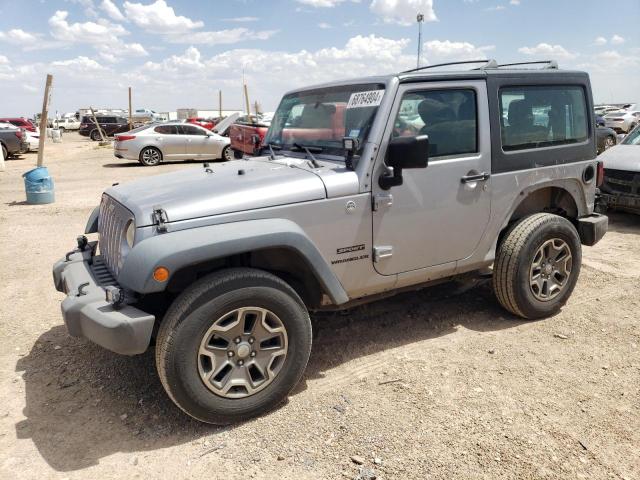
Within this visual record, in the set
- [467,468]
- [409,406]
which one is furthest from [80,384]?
[467,468]

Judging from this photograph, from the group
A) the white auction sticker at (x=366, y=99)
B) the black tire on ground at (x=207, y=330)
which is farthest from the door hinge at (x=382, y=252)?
the white auction sticker at (x=366, y=99)

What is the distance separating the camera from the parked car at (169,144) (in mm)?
17203

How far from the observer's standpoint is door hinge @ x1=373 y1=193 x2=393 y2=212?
3.35 meters

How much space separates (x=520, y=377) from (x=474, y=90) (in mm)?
2038

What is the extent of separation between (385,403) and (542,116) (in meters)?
2.60

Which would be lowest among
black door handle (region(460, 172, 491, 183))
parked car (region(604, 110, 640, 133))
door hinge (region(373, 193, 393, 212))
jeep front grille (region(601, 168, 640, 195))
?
door hinge (region(373, 193, 393, 212))

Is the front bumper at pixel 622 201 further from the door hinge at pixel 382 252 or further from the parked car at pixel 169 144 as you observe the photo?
the parked car at pixel 169 144

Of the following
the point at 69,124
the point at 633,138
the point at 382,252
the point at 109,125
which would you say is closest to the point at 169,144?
the point at 633,138

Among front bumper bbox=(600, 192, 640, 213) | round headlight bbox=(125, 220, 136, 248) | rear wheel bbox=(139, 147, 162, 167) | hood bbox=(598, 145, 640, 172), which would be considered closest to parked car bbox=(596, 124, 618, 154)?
hood bbox=(598, 145, 640, 172)

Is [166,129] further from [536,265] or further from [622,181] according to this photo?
[536,265]

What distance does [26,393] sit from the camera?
11.2ft

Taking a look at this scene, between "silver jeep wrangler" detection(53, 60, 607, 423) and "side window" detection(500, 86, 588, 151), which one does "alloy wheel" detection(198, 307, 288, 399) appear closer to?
"silver jeep wrangler" detection(53, 60, 607, 423)

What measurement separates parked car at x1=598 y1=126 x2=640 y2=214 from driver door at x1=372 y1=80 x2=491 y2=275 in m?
4.64

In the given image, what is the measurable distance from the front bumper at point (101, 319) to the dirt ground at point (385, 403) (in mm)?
624
